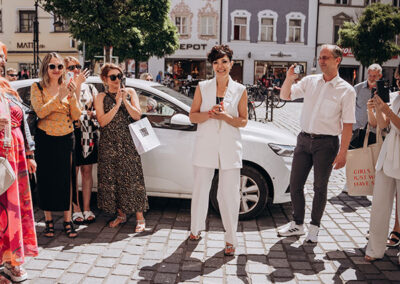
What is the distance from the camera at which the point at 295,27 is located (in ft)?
117

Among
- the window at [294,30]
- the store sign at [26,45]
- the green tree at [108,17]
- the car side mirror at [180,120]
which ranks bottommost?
the car side mirror at [180,120]

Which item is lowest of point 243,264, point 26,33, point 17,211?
point 243,264

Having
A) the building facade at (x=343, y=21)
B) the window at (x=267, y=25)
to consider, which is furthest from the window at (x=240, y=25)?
the building facade at (x=343, y=21)

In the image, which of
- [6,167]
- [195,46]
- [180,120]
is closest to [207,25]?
[195,46]

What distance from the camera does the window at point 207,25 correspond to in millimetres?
35094

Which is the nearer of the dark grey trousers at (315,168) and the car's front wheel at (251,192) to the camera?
the dark grey trousers at (315,168)

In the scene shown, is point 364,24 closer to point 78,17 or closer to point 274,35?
point 274,35

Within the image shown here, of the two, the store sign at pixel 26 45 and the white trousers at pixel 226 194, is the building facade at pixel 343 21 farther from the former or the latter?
the white trousers at pixel 226 194

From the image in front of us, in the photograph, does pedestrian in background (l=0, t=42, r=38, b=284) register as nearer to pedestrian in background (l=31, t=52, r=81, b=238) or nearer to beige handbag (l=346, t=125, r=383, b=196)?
pedestrian in background (l=31, t=52, r=81, b=238)

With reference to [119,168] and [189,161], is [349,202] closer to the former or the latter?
[189,161]

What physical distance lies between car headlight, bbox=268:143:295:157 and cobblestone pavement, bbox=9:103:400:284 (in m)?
0.85

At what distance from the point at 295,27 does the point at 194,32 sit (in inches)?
324

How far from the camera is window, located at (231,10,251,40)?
35.2 meters

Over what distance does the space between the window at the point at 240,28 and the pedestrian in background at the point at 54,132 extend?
105ft
